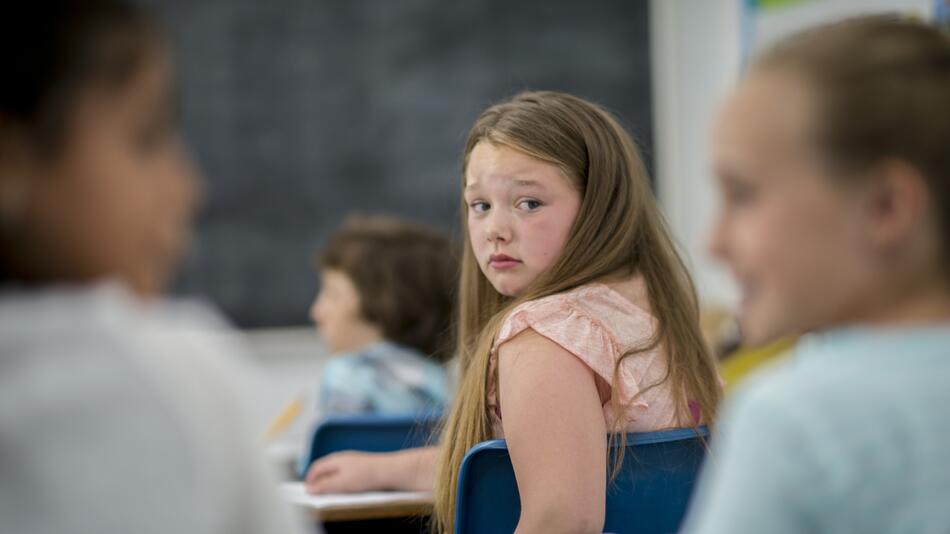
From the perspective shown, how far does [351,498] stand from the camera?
2.23m

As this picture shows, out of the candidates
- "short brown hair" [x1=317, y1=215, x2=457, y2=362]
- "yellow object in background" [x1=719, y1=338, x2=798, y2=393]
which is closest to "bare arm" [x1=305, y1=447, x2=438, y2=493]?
"short brown hair" [x1=317, y1=215, x2=457, y2=362]

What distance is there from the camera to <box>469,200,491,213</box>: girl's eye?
209cm

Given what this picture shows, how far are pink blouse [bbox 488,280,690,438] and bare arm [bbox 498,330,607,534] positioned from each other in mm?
28

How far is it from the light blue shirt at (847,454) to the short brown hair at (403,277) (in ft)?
8.49

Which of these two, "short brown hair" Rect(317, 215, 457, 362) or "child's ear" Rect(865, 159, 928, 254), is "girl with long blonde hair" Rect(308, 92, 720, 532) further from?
"short brown hair" Rect(317, 215, 457, 362)

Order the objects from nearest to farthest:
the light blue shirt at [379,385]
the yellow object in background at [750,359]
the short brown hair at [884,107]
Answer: the short brown hair at [884,107]
the light blue shirt at [379,385]
the yellow object in background at [750,359]

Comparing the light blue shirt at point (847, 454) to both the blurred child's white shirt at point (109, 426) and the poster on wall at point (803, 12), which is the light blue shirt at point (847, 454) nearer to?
the blurred child's white shirt at point (109, 426)

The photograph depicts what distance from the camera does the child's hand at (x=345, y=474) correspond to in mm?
2354

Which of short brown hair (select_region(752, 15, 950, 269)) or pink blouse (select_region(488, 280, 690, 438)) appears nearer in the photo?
short brown hair (select_region(752, 15, 950, 269))

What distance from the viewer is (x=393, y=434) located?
2648 millimetres

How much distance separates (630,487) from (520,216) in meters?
0.52

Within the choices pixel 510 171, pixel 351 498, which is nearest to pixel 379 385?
pixel 351 498

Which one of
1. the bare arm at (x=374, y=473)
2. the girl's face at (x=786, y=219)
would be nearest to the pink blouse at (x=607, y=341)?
the bare arm at (x=374, y=473)

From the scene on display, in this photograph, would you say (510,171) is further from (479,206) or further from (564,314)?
(564,314)
